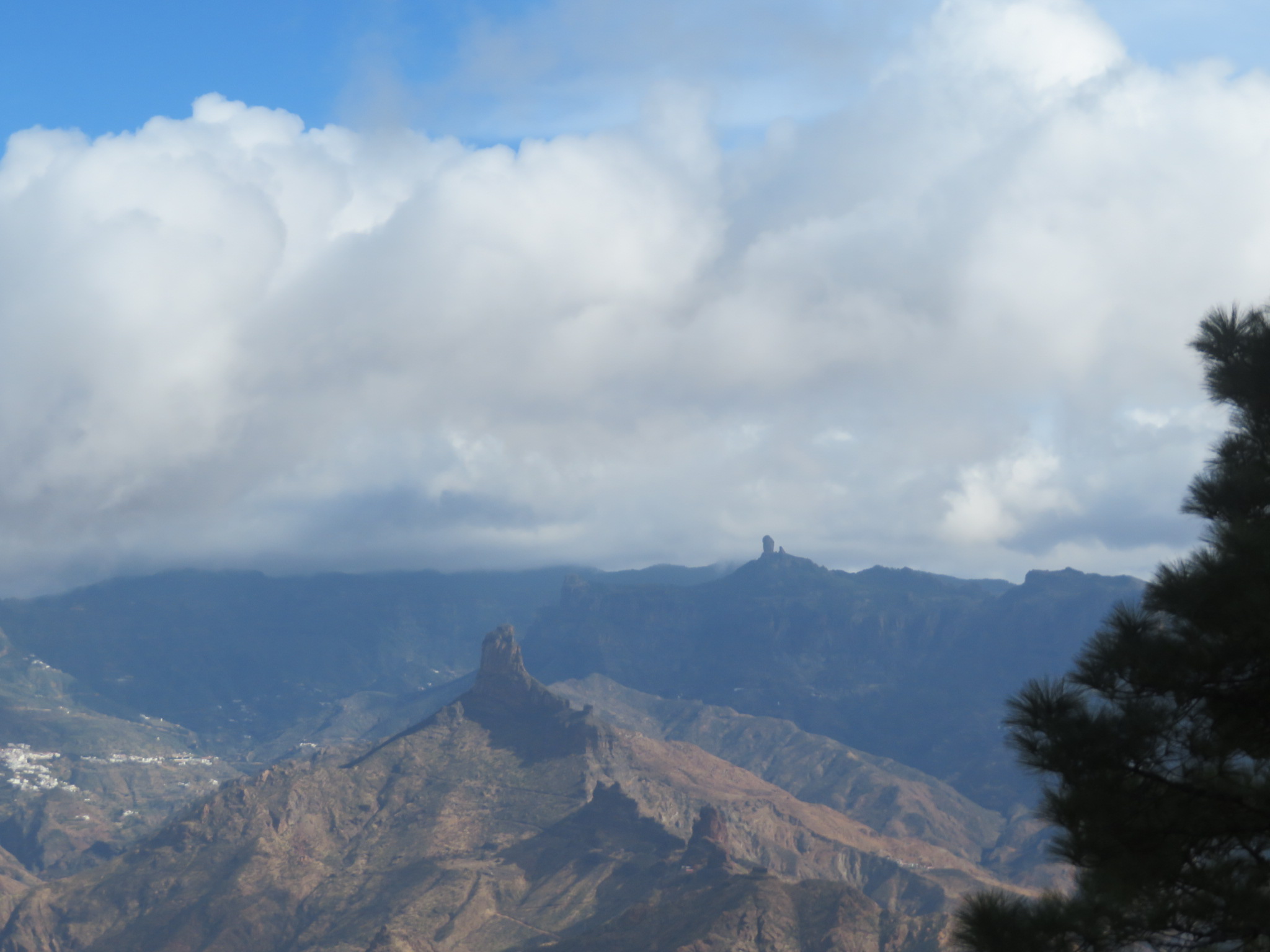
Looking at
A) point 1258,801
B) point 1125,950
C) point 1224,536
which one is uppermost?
point 1224,536

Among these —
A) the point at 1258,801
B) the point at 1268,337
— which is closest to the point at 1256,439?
the point at 1268,337

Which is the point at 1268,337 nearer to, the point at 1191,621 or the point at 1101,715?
the point at 1191,621

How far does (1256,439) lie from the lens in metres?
31.9

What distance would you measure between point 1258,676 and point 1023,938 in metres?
8.04

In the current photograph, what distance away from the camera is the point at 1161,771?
28.1 m

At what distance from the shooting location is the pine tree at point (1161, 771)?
88.8 ft

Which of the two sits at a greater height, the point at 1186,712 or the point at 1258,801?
the point at 1186,712

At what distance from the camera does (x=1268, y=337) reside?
103 feet

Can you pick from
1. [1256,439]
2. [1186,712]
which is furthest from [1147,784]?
[1256,439]

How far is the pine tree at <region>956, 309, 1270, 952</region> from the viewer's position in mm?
27062

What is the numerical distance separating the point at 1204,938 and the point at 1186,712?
501 cm

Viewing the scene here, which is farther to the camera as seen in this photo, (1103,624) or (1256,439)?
(1256,439)

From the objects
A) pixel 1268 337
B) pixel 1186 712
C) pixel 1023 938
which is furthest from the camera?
pixel 1268 337

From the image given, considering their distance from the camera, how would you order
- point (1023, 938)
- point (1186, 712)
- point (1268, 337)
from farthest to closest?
point (1268, 337) → point (1186, 712) → point (1023, 938)
